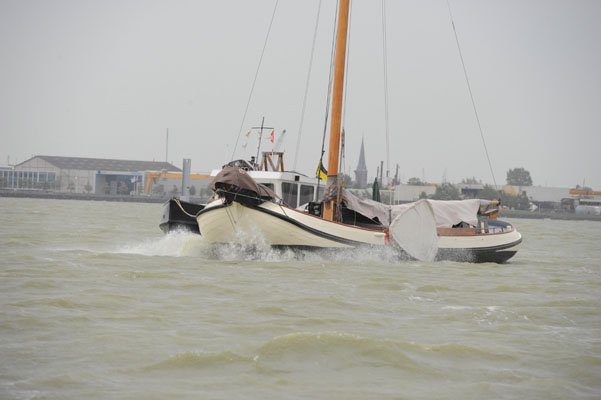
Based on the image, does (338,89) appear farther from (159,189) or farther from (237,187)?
(159,189)

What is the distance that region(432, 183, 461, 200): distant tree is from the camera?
15638 cm

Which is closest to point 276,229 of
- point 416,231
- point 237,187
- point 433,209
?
point 237,187

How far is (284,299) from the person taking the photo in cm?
1353

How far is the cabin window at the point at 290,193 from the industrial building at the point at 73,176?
417ft

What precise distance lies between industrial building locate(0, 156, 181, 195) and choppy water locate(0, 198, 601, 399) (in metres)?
134

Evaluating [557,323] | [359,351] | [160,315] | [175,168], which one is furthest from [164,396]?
[175,168]

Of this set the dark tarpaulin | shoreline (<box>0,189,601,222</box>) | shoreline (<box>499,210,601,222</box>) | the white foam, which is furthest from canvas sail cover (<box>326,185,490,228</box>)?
shoreline (<box>499,210,601,222</box>)

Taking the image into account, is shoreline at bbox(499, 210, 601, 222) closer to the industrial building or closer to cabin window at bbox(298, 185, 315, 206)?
the industrial building

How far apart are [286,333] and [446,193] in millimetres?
149057

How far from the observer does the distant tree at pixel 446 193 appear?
15638 centimetres

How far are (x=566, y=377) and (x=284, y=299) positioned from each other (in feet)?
18.0

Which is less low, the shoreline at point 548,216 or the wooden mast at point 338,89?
the wooden mast at point 338,89

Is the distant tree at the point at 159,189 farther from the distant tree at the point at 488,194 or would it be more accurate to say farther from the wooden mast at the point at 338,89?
the wooden mast at the point at 338,89

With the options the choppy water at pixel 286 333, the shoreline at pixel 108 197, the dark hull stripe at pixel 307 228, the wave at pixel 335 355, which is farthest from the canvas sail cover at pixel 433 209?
the shoreline at pixel 108 197
